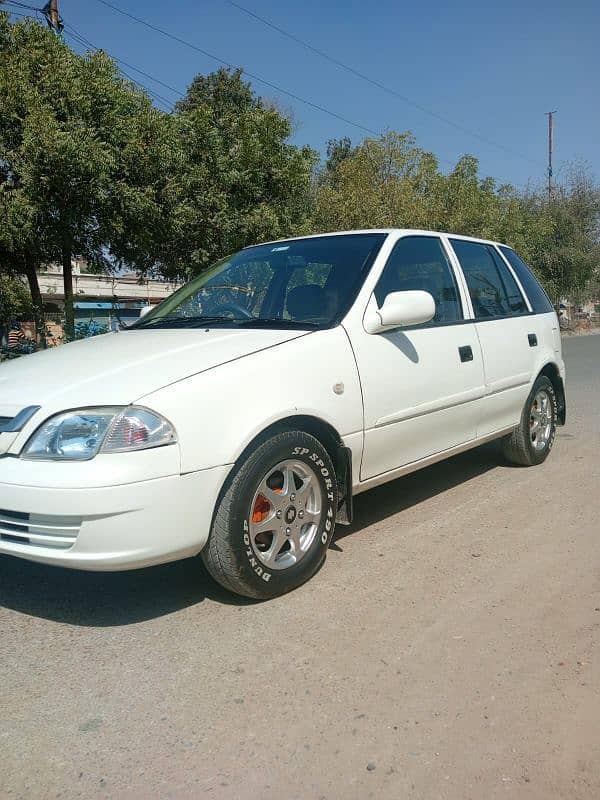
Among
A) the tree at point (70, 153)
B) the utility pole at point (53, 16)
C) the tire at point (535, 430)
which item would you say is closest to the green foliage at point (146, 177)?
the tree at point (70, 153)

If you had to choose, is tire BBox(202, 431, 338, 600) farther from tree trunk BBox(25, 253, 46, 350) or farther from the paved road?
tree trunk BBox(25, 253, 46, 350)

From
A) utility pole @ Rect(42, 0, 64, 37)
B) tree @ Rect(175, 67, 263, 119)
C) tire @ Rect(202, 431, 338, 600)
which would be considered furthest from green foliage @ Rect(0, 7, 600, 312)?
tree @ Rect(175, 67, 263, 119)

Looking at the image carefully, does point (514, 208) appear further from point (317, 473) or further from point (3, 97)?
point (317, 473)

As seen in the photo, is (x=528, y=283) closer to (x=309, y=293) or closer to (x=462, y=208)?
(x=309, y=293)

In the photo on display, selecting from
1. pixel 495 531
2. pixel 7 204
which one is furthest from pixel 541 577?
pixel 7 204

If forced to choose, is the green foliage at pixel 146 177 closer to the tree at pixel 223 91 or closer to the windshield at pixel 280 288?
the windshield at pixel 280 288

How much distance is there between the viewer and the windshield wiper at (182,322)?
4.02 meters

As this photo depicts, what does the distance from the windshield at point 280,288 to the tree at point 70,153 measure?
692 centimetres

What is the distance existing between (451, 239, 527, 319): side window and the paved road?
5.48ft

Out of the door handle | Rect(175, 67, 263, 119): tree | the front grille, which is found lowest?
the front grille

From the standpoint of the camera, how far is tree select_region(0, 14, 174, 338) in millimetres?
10617

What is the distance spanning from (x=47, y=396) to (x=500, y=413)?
3216 mm

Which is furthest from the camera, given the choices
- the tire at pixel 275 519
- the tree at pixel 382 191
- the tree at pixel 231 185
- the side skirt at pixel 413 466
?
the tree at pixel 382 191

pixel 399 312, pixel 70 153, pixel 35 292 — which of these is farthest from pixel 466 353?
pixel 35 292
